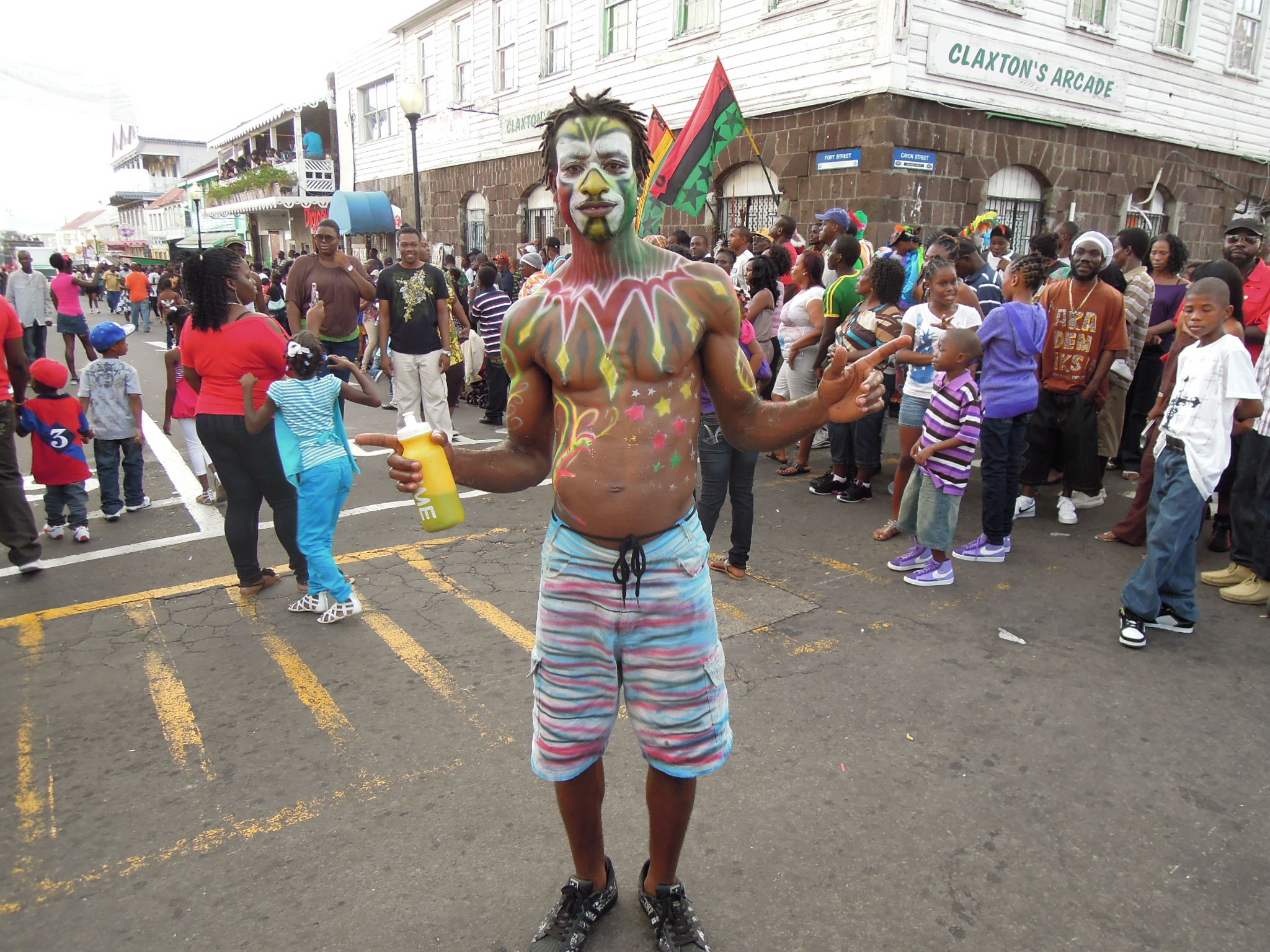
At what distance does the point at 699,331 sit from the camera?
2.11 m

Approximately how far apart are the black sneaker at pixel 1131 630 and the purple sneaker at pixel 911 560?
115 centimetres

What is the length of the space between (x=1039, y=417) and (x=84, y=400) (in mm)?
7217

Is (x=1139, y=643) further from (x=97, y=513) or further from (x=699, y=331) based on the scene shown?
(x=97, y=513)

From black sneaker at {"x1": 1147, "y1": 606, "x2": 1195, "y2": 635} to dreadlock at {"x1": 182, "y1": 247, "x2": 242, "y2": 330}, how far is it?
533cm

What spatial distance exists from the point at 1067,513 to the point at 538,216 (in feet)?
45.1

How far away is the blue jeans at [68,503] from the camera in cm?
555

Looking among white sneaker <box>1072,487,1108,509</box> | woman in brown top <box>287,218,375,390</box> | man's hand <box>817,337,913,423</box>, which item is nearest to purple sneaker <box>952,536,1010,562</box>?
white sneaker <box>1072,487,1108,509</box>

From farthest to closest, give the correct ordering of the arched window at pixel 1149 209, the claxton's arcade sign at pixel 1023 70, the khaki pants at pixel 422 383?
the arched window at pixel 1149 209, the claxton's arcade sign at pixel 1023 70, the khaki pants at pixel 422 383

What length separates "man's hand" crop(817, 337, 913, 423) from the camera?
76.0 inches

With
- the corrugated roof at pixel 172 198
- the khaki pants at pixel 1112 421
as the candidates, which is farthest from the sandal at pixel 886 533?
the corrugated roof at pixel 172 198

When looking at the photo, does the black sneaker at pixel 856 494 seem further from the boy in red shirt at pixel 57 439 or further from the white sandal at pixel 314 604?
the boy in red shirt at pixel 57 439

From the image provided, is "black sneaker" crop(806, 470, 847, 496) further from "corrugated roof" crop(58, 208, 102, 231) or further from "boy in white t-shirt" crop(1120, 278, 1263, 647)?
"corrugated roof" crop(58, 208, 102, 231)

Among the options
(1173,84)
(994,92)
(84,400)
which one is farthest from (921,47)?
(84,400)

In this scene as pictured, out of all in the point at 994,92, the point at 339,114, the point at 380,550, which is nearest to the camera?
the point at 380,550
